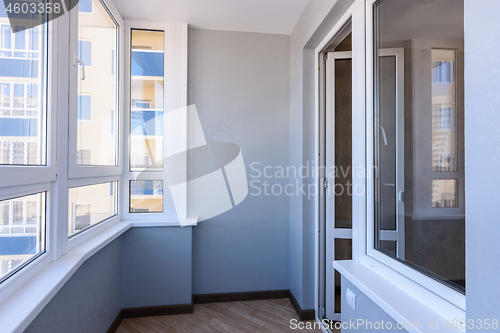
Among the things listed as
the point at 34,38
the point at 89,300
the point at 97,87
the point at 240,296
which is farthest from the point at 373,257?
the point at 97,87

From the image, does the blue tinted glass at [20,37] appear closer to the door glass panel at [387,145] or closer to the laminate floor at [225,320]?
the door glass panel at [387,145]

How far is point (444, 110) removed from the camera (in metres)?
1.00

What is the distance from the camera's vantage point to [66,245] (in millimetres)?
1604

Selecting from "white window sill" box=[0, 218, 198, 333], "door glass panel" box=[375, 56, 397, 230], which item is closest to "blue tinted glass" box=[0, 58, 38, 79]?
"white window sill" box=[0, 218, 198, 333]

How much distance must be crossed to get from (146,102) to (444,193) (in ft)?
7.86

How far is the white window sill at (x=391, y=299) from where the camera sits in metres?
0.97

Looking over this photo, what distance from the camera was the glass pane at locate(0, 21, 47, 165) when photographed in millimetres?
1093

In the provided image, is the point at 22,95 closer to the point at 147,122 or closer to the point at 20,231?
the point at 20,231

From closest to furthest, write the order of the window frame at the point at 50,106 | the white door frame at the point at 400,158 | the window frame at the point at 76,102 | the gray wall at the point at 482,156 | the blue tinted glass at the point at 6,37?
the gray wall at the point at 482,156 → the blue tinted glass at the point at 6,37 → the white door frame at the point at 400,158 → the window frame at the point at 50,106 → the window frame at the point at 76,102

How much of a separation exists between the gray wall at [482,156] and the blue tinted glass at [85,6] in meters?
1.99

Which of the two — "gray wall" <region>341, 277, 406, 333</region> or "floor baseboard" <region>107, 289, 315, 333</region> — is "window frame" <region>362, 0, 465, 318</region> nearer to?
"gray wall" <region>341, 277, 406, 333</region>

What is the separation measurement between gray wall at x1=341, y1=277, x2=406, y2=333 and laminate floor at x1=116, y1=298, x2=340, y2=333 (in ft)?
2.78

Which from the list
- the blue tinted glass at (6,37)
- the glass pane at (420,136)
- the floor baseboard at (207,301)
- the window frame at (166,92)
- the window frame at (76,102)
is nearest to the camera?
the glass pane at (420,136)

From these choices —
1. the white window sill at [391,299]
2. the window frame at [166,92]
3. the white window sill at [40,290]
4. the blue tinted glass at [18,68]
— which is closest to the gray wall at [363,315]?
the white window sill at [391,299]
